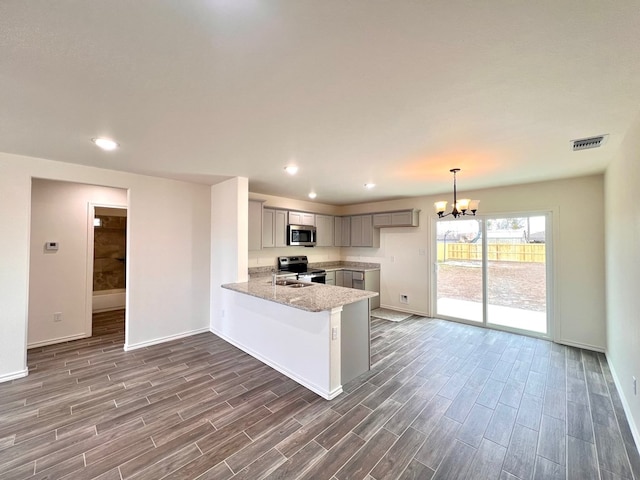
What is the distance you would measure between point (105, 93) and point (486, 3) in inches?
86.7

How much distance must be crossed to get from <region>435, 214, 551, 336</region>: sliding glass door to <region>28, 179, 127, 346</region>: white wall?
6.42 metres

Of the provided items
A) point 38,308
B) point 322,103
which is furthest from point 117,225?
point 322,103

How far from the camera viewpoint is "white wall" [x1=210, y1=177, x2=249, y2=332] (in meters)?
3.96

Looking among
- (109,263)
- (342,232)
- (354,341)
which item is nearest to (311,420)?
(354,341)

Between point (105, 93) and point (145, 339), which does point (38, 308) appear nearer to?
point (145, 339)

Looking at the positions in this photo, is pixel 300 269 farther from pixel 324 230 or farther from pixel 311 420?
pixel 311 420

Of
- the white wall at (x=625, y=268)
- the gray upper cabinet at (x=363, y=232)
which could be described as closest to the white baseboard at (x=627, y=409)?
the white wall at (x=625, y=268)

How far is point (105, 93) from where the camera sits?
173 centimetres

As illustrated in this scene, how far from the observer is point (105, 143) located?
2602 millimetres

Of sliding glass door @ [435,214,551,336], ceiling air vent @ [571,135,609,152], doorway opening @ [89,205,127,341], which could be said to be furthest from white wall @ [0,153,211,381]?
ceiling air vent @ [571,135,609,152]

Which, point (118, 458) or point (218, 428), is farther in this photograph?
A: point (218, 428)

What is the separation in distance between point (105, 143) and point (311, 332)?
112 inches

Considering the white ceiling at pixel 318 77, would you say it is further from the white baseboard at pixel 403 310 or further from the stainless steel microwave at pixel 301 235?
the white baseboard at pixel 403 310

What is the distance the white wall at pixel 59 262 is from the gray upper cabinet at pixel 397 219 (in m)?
5.32
